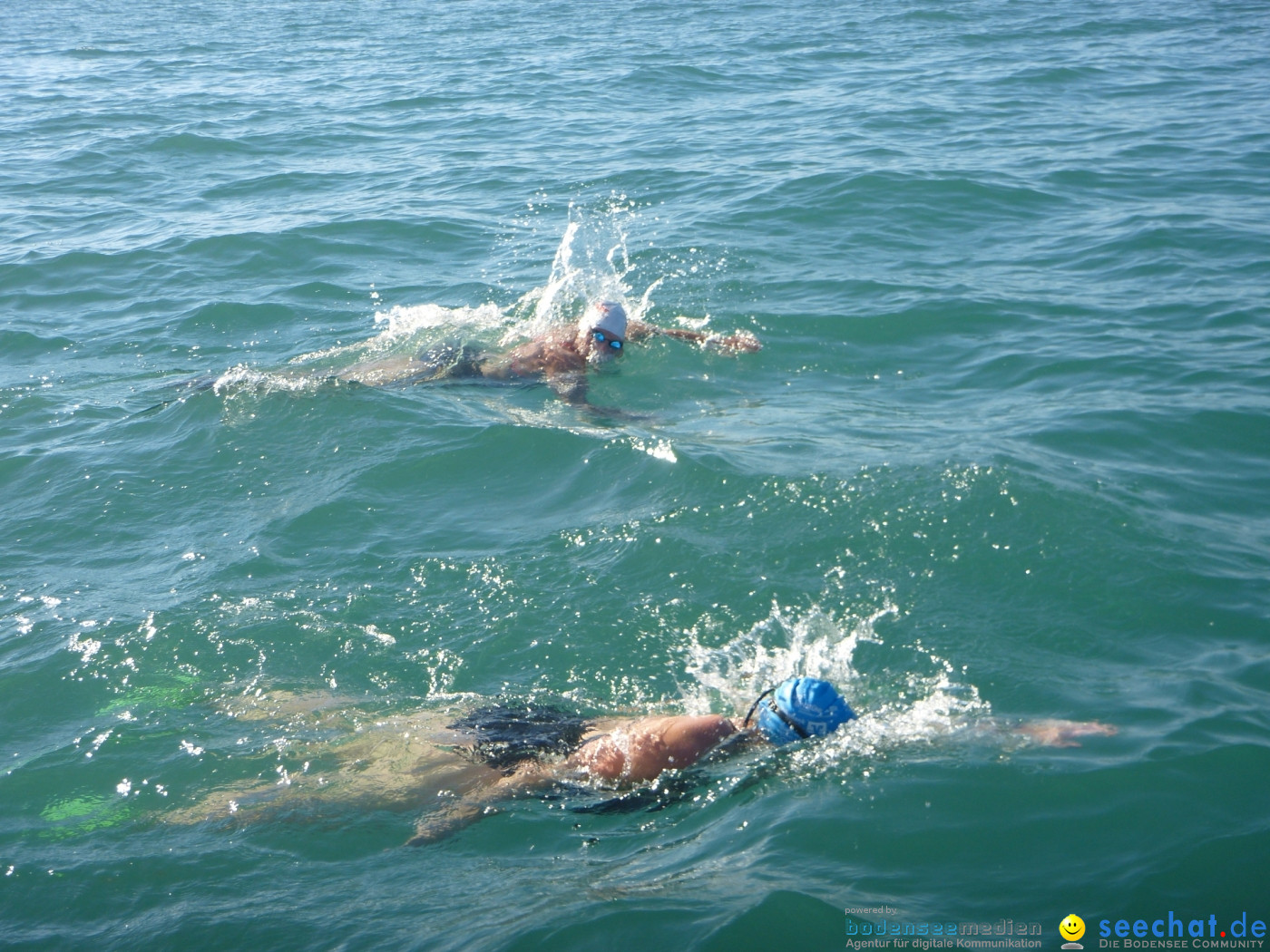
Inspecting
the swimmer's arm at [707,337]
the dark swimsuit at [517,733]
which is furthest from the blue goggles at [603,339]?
the dark swimsuit at [517,733]

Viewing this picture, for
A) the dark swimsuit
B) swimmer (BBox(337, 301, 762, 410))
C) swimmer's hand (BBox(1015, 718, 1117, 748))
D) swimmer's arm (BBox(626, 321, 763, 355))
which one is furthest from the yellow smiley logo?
swimmer's arm (BBox(626, 321, 763, 355))

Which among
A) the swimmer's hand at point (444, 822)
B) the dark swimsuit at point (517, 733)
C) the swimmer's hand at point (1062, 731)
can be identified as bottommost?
the swimmer's hand at point (444, 822)

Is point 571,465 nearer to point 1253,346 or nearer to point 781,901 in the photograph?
point 781,901

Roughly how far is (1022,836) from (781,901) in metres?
1.19

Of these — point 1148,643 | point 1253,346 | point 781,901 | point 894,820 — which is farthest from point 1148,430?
point 781,901

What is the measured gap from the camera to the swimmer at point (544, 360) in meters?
9.45

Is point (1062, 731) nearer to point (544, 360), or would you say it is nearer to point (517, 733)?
point (517, 733)

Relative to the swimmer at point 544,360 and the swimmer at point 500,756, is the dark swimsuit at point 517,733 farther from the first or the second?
the swimmer at point 544,360

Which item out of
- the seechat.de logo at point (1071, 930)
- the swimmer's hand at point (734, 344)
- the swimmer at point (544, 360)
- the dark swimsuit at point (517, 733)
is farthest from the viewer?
the swimmer's hand at point (734, 344)

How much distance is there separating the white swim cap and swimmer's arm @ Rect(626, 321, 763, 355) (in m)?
0.32

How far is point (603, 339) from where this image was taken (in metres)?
9.49

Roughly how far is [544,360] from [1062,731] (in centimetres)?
575

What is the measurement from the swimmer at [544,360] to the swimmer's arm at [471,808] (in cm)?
453

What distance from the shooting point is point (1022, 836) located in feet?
15.4
